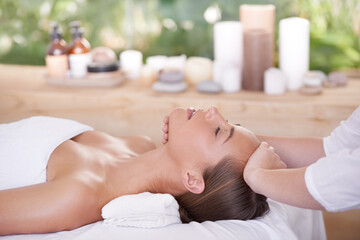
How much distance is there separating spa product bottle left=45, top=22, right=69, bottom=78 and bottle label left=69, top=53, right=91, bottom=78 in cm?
4

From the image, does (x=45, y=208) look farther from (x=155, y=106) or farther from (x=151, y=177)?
(x=155, y=106)

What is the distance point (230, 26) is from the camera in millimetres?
2484

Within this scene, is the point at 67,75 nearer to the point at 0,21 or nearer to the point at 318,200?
the point at 0,21

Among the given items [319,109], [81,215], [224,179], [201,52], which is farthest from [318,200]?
[201,52]

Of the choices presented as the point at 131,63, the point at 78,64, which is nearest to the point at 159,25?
the point at 131,63

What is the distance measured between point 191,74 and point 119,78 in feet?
1.17

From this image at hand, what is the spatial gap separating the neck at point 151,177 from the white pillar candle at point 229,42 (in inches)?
36.8

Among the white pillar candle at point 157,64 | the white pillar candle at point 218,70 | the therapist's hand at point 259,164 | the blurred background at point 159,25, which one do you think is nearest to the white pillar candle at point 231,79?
the white pillar candle at point 218,70

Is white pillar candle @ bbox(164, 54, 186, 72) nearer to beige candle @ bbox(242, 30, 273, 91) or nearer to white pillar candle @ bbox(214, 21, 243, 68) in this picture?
white pillar candle @ bbox(214, 21, 243, 68)

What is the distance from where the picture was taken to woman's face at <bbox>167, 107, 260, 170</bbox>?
5.20 feet

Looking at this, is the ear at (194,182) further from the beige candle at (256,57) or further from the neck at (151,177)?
the beige candle at (256,57)

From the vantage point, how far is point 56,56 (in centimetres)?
263

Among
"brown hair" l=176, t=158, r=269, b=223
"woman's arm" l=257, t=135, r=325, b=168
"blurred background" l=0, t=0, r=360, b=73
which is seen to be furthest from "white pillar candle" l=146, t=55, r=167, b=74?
"brown hair" l=176, t=158, r=269, b=223

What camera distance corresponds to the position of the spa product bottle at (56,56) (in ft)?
8.55
